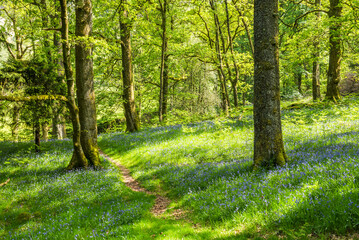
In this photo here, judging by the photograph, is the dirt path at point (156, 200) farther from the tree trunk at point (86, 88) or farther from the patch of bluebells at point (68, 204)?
the tree trunk at point (86, 88)

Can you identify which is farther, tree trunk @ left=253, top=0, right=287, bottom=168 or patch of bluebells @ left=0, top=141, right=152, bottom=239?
tree trunk @ left=253, top=0, right=287, bottom=168

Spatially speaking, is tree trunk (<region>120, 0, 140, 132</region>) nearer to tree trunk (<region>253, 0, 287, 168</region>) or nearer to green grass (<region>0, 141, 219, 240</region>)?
green grass (<region>0, 141, 219, 240</region>)

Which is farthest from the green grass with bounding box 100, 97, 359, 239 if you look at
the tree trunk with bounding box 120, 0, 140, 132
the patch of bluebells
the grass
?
the tree trunk with bounding box 120, 0, 140, 132

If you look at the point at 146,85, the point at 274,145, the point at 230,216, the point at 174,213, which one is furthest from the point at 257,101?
the point at 146,85

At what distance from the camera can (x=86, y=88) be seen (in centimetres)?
1164

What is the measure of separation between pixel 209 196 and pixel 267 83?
3837mm

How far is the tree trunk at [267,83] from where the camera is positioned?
21.4ft

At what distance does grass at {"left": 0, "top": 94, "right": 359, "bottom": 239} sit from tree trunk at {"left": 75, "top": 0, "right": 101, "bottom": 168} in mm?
1538

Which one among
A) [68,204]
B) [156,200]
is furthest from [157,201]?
[68,204]

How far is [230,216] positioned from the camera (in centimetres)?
504

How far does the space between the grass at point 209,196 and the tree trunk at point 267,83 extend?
2.21 ft

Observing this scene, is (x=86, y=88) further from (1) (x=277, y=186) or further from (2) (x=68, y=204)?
(1) (x=277, y=186)

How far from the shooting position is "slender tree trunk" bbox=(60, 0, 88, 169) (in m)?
9.48

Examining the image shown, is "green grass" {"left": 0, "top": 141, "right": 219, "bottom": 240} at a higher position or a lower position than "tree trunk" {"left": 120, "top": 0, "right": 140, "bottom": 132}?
lower
